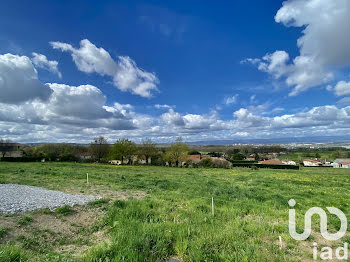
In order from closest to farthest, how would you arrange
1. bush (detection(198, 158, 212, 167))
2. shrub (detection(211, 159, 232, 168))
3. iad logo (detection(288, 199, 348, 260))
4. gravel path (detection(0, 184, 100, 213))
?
iad logo (detection(288, 199, 348, 260))
gravel path (detection(0, 184, 100, 213))
shrub (detection(211, 159, 232, 168))
bush (detection(198, 158, 212, 167))

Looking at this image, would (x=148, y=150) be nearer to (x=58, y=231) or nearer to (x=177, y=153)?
(x=177, y=153)

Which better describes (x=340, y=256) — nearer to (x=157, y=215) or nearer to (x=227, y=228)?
(x=227, y=228)

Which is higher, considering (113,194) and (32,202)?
(32,202)

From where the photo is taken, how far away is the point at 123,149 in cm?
5959

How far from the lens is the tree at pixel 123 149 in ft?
194

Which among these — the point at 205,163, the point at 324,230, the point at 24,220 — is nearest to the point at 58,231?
the point at 24,220

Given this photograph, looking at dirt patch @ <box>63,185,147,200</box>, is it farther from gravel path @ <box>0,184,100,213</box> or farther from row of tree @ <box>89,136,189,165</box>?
row of tree @ <box>89,136,189,165</box>

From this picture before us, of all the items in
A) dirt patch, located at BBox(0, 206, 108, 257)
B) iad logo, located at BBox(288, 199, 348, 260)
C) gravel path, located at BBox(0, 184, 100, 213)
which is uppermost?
gravel path, located at BBox(0, 184, 100, 213)

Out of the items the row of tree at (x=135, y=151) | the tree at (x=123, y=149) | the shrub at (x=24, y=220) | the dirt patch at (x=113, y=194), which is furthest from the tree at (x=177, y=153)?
the shrub at (x=24, y=220)

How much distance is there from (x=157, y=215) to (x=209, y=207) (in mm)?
2626

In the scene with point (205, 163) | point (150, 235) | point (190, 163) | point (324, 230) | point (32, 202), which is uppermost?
point (32, 202)

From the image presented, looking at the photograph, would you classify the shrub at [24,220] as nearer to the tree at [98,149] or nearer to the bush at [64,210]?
the bush at [64,210]

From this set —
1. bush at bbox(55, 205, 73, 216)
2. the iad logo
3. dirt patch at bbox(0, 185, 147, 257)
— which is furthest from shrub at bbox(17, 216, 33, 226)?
the iad logo

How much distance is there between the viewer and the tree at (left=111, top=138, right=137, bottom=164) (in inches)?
2333
